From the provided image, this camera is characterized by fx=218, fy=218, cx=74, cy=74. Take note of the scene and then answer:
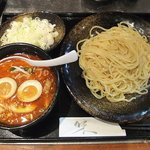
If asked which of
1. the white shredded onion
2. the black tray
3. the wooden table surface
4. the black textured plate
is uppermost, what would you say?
the white shredded onion

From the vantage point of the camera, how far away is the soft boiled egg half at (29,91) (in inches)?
67.6

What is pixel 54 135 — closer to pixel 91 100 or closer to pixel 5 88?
pixel 91 100

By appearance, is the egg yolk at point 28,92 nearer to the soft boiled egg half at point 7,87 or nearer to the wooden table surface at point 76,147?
the soft boiled egg half at point 7,87

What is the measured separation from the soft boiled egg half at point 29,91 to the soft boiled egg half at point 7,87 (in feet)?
0.16

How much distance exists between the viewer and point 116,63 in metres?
2.00

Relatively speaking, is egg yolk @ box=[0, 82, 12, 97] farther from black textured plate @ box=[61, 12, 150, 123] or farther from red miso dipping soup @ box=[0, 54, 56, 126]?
black textured plate @ box=[61, 12, 150, 123]

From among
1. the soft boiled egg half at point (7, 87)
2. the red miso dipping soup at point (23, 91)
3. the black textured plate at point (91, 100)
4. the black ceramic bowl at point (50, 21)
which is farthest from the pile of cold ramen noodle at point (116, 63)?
the soft boiled egg half at point (7, 87)

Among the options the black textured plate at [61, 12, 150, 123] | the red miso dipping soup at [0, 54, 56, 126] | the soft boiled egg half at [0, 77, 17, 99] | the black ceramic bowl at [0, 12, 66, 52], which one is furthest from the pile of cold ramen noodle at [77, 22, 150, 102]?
the soft boiled egg half at [0, 77, 17, 99]

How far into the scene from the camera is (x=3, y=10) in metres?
2.57

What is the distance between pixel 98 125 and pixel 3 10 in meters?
1.75

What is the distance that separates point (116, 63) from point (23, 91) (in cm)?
86

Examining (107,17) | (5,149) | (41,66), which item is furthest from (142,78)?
(5,149)

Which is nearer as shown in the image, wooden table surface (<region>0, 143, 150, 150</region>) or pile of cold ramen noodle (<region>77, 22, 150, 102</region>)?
wooden table surface (<region>0, 143, 150, 150</region>)

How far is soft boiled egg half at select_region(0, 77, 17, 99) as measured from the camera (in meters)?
1.73
